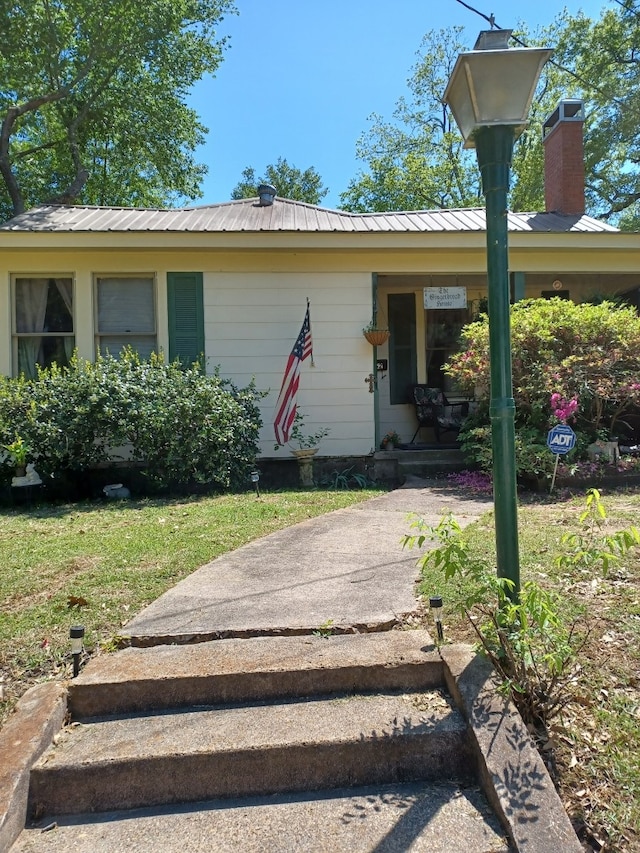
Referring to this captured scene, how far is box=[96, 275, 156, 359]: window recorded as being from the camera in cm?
766

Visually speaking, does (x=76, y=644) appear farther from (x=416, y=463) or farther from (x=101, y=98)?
(x=101, y=98)

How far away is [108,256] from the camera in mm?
7496

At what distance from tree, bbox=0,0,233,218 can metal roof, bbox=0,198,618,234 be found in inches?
421

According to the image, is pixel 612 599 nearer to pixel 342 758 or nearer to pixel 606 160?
pixel 342 758

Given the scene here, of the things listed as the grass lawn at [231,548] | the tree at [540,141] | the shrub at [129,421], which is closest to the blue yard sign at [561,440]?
the grass lawn at [231,548]

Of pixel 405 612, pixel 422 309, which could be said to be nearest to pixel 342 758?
pixel 405 612

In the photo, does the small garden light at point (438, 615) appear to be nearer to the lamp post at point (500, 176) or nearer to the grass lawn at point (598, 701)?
the grass lawn at point (598, 701)

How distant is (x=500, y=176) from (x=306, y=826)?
2.63 m

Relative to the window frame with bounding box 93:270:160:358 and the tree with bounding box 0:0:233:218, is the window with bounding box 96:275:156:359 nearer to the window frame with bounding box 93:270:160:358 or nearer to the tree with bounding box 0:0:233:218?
the window frame with bounding box 93:270:160:358

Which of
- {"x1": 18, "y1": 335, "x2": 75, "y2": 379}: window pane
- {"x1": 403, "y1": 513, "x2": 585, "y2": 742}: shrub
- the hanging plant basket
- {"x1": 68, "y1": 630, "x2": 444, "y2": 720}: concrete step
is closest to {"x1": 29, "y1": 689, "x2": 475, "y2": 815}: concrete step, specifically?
{"x1": 68, "y1": 630, "x2": 444, "y2": 720}: concrete step

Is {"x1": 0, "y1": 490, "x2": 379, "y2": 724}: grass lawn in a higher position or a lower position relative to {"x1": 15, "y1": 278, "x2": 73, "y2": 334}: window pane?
lower

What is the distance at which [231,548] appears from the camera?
4.12 m

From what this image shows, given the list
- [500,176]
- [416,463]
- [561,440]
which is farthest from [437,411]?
[500,176]

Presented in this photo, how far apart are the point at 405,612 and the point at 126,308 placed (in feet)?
21.3
